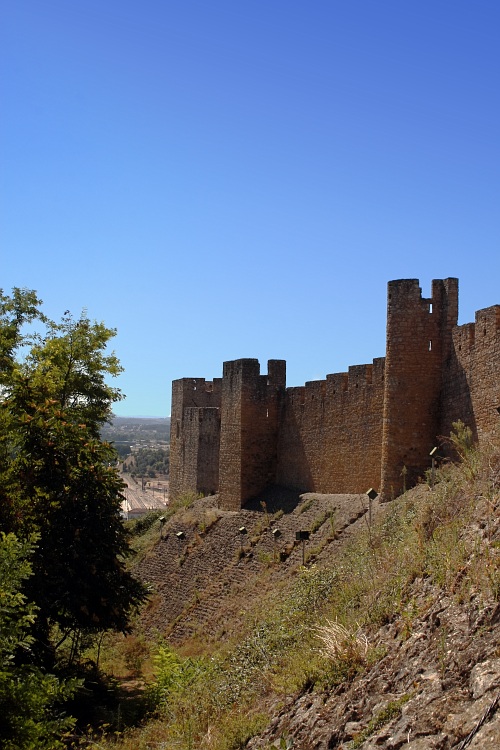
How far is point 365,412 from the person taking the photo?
1897 centimetres

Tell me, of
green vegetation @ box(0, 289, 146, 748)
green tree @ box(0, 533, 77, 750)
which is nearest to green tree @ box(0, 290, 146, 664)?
green vegetation @ box(0, 289, 146, 748)

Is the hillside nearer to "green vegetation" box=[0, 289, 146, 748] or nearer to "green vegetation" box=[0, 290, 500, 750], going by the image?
"green vegetation" box=[0, 290, 500, 750]

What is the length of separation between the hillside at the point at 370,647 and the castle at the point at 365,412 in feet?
4.60

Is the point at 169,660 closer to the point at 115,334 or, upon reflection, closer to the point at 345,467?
the point at 345,467

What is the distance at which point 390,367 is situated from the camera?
53.6 ft

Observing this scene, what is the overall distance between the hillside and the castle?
1.40 meters

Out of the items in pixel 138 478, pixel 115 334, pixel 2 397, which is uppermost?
pixel 115 334

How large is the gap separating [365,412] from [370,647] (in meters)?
11.3

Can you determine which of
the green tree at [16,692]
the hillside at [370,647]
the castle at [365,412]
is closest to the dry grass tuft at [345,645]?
the hillside at [370,647]

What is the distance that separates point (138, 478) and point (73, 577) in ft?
315

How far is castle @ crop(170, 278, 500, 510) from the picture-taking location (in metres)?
15.1

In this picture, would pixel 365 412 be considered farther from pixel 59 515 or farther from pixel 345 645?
pixel 345 645

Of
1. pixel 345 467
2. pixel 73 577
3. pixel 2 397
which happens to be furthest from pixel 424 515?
pixel 345 467

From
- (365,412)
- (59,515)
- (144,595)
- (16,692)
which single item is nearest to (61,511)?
(59,515)
